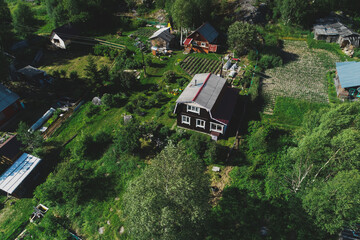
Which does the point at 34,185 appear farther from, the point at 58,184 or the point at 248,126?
the point at 248,126

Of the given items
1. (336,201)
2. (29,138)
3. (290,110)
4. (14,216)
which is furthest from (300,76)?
(14,216)

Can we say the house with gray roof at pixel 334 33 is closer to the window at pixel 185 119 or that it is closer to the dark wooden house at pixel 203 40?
the dark wooden house at pixel 203 40

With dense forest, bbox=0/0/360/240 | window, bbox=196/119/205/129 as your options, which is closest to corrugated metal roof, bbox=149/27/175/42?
dense forest, bbox=0/0/360/240

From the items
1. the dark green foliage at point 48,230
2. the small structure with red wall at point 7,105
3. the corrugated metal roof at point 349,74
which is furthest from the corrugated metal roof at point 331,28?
the small structure with red wall at point 7,105

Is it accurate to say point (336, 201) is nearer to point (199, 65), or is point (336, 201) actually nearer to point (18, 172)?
point (199, 65)

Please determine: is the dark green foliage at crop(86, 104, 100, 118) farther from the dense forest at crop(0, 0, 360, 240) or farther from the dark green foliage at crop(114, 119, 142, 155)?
the dark green foliage at crop(114, 119, 142, 155)
